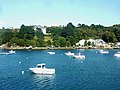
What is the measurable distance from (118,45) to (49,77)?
134 m

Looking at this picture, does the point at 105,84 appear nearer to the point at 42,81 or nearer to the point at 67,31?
the point at 42,81

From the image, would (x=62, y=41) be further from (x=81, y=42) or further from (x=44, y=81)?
(x=44, y=81)

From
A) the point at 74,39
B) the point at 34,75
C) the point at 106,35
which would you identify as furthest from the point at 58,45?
the point at 34,75

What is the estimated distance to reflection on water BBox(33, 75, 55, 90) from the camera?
2069 inches

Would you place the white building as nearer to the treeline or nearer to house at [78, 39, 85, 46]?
house at [78, 39, 85, 46]

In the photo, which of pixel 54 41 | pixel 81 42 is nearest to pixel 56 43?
pixel 54 41

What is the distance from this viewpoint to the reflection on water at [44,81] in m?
52.6

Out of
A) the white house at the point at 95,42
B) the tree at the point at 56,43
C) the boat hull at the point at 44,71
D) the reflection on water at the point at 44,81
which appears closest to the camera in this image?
the reflection on water at the point at 44,81

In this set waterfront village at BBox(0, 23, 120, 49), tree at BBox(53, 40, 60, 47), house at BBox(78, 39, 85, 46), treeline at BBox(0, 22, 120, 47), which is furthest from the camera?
house at BBox(78, 39, 85, 46)

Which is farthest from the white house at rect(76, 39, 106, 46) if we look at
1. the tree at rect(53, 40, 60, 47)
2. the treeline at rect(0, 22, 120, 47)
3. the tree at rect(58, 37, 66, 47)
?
the tree at rect(53, 40, 60, 47)

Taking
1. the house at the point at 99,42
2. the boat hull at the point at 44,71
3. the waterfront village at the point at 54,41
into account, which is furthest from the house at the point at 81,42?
the boat hull at the point at 44,71

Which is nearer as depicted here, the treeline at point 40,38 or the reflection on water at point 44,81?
the reflection on water at point 44,81

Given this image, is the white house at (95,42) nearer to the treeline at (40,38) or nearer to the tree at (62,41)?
the treeline at (40,38)

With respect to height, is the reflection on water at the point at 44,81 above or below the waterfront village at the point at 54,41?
below
